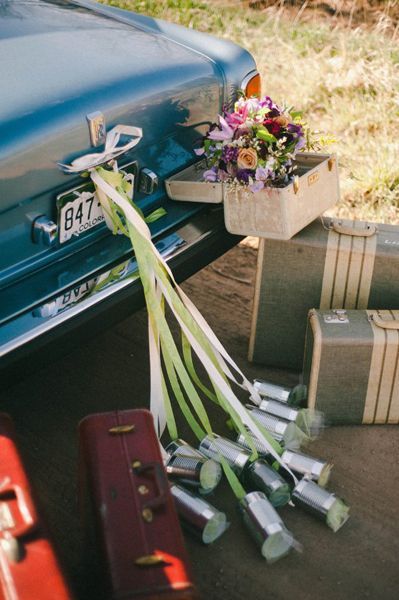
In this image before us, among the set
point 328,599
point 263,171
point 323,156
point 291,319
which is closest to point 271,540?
point 328,599

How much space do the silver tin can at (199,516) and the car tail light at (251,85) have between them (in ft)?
5.75

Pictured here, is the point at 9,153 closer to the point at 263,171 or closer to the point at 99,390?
the point at 263,171

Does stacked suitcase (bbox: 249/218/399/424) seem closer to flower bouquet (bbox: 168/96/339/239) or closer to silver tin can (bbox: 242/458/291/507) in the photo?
flower bouquet (bbox: 168/96/339/239)

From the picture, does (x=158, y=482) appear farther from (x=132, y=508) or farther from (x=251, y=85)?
(x=251, y=85)

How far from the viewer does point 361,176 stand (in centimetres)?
454

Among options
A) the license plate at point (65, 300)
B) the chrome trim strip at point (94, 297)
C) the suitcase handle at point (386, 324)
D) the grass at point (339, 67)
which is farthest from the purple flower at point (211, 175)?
the grass at point (339, 67)

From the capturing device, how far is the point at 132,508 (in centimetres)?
206

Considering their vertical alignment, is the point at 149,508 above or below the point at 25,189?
below

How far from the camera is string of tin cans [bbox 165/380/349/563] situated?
2.45 m

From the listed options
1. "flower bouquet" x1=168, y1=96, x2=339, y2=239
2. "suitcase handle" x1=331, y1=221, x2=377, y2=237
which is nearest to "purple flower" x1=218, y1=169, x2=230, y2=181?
"flower bouquet" x1=168, y1=96, x2=339, y2=239

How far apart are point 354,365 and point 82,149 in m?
1.33

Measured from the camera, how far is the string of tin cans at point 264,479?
8.04 feet

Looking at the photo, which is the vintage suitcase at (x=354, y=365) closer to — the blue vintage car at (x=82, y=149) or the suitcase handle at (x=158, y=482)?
the blue vintage car at (x=82, y=149)

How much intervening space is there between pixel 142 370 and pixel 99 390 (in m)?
0.23
